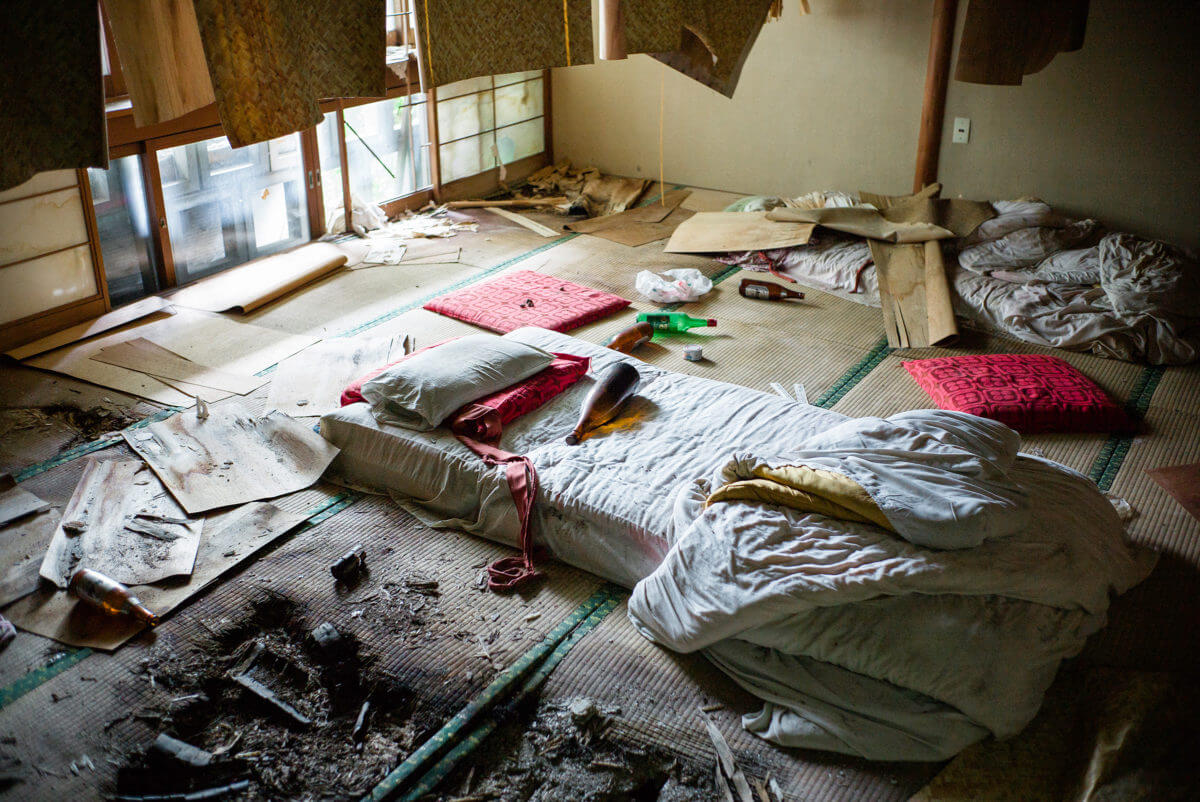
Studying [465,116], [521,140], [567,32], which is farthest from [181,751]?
[521,140]

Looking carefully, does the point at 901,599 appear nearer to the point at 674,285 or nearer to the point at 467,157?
the point at 674,285

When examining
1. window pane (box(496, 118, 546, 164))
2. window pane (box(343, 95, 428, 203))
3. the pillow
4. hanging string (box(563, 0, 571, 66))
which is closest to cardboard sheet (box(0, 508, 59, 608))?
the pillow

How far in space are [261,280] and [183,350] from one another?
2.55 feet

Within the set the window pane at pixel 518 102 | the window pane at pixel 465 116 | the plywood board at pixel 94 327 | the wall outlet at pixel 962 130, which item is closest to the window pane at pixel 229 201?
the plywood board at pixel 94 327

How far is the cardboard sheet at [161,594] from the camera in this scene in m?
2.32

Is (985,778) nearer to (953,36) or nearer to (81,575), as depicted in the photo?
(81,575)

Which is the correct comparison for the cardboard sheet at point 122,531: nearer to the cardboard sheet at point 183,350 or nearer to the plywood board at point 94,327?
the cardboard sheet at point 183,350

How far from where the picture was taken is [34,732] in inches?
79.5

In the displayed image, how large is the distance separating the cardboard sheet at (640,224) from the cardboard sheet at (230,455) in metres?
2.64

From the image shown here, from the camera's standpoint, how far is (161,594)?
96.7 inches

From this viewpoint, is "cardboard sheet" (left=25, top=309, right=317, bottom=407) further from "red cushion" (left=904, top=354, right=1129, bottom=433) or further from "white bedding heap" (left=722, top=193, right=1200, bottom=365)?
"red cushion" (left=904, top=354, right=1129, bottom=433)

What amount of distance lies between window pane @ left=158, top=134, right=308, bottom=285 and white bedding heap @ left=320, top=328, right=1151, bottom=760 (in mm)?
2918

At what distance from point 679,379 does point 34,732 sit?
2.09 m

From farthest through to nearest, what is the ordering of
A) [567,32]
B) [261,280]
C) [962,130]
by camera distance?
[962,130], [261,280], [567,32]
